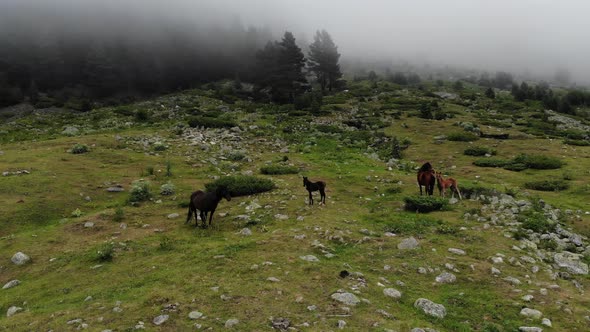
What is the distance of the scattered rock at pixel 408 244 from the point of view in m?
12.4

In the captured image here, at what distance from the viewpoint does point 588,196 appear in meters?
19.3

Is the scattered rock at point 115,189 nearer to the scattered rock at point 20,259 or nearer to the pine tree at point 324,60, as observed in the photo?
the scattered rock at point 20,259

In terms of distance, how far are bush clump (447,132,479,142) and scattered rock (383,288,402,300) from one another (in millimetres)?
29048

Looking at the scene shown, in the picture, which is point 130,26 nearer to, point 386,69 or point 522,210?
point 386,69

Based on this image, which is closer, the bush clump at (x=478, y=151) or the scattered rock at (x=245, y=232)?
the scattered rock at (x=245, y=232)

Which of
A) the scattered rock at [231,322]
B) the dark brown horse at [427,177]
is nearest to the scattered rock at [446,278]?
the scattered rock at [231,322]

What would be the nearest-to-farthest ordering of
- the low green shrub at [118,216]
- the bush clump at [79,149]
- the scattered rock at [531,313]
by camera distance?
1. the scattered rock at [531,313]
2. the low green shrub at [118,216]
3. the bush clump at [79,149]

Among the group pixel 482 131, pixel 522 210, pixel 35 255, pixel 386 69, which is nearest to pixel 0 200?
pixel 35 255

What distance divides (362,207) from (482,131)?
1044 inches

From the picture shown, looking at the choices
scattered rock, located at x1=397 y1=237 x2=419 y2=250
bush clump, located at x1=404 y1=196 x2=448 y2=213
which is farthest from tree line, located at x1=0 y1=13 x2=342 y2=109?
scattered rock, located at x1=397 y1=237 x2=419 y2=250

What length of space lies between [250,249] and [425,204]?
8.07 metres

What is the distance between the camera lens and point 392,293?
30.7ft

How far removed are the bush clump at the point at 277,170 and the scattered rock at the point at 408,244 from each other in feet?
38.9

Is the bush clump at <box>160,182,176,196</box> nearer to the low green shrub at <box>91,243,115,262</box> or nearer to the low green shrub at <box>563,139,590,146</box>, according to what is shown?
the low green shrub at <box>91,243,115,262</box>
